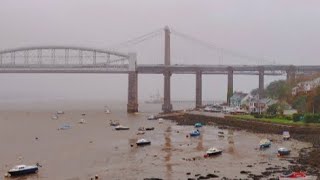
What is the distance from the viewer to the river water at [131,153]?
123 feet

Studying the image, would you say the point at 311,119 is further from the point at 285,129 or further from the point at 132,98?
the point at 132,98

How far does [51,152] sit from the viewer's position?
159ft

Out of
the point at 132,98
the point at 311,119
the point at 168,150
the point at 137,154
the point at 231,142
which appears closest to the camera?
the point at 137,154

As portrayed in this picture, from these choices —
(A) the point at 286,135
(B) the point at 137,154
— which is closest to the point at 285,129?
(A) the point at 286,135

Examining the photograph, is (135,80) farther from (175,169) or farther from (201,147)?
(175,169)

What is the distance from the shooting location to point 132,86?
115938mm

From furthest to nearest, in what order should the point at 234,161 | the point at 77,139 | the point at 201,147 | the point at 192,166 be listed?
1. the point at 77,139
2. the point at 201,147
3. the point at 234,161
4. the point at 192,166

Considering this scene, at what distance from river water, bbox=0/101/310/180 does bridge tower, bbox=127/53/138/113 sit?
43223 mm

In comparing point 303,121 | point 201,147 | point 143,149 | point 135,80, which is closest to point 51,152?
point 143,149

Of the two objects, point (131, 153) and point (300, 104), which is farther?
point (300, 104)

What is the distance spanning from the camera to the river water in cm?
3762

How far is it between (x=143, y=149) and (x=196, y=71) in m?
74.0

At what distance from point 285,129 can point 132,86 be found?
5740 cm

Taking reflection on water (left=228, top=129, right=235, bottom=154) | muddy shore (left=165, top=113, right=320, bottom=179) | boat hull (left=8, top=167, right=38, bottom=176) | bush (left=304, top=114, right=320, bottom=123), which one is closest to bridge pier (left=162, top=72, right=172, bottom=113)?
muddy shore (left=165, top=113, right=320, bottom=179)
